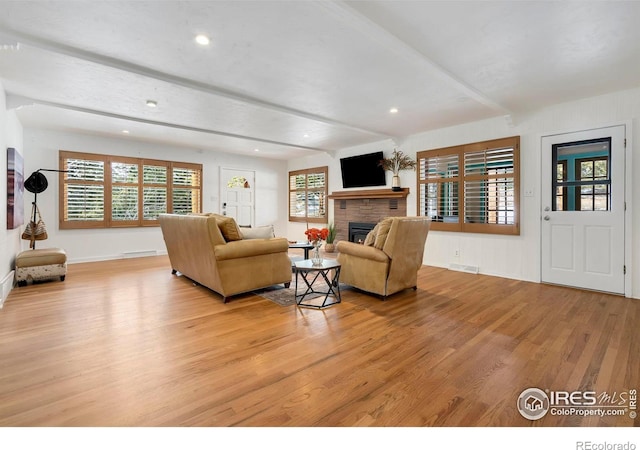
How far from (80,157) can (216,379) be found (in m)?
6.09

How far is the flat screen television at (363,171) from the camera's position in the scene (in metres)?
6.49

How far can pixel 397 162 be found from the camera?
6094mm

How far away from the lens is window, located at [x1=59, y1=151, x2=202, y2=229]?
589 cm

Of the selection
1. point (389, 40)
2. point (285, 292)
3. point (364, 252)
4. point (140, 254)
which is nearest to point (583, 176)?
point (364, 252)

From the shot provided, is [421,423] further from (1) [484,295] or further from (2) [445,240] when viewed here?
(2) [445,240]

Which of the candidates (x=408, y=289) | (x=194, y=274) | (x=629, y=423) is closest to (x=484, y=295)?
(x=408, y=289)

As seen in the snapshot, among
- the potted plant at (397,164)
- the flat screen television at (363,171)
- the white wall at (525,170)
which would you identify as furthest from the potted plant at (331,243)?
the white wall at (525,170)

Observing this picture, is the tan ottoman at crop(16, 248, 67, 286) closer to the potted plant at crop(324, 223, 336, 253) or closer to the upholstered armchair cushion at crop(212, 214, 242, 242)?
the upholstered armchair cushion at crop(212, 214, 242, 242)

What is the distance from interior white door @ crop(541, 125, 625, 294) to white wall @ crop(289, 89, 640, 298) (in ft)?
0.34

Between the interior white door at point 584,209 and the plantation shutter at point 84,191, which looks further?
the plantation shutter at point 84,191

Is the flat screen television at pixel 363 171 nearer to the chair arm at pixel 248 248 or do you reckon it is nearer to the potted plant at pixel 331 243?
the potted plant at pixel 331 243

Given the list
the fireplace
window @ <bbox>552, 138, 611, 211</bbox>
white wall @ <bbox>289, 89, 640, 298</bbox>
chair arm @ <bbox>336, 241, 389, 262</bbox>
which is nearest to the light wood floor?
chair arm @ <bbox>336, 241, 389, 262</bbox>

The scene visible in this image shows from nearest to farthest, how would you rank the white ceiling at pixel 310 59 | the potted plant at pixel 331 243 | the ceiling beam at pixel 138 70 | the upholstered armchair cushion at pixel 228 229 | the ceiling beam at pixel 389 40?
the ceiling beam at pixel 389 40 < the white ceiling at pixel 310 59 < the ceiling beam at pixel 138 70 < the upholstered armchair cushion at pixel 228 229 < the potted plant at pixel 331 243

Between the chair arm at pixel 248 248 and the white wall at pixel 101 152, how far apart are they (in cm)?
426
